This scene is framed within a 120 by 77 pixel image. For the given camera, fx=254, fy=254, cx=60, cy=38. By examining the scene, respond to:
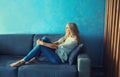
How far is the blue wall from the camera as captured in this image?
456 cm

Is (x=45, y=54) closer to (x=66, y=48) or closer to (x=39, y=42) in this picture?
(x=39, y=42)

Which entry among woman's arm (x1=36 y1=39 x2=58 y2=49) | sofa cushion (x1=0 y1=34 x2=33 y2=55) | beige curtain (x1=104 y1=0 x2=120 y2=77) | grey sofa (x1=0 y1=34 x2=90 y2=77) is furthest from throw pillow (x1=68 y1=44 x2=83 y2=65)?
sofa cushion (x1=0 y1=34 x2=33 y2=55)

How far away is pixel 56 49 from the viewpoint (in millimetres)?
4160

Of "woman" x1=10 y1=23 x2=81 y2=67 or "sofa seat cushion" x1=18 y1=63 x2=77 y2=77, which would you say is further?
"woman" x1=10 y1=23 x2=81 y2=67

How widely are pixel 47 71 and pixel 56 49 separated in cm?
62

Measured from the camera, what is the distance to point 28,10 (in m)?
4.60

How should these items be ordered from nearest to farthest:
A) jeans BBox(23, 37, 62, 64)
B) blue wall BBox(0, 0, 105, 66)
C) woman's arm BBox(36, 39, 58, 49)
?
jeans BBox(23, 37, 62, 64) → woman's arm BBox(36, 39, 58, 49) → blue wall BBox(0, 0, 105, 66)

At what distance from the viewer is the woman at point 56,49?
13.0ft

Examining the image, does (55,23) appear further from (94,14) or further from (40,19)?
(94,14)

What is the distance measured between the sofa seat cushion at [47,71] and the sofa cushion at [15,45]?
29.3 inches

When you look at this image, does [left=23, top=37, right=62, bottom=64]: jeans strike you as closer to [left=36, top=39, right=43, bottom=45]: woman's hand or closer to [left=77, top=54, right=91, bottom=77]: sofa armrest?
[left=36, top=39, right=43, bottom=45]: woman's hand

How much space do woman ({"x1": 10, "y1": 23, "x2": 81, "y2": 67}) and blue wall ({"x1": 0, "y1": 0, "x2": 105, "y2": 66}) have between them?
516mm

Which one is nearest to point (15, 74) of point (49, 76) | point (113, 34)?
point (49, 76)

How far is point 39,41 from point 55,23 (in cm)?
62
